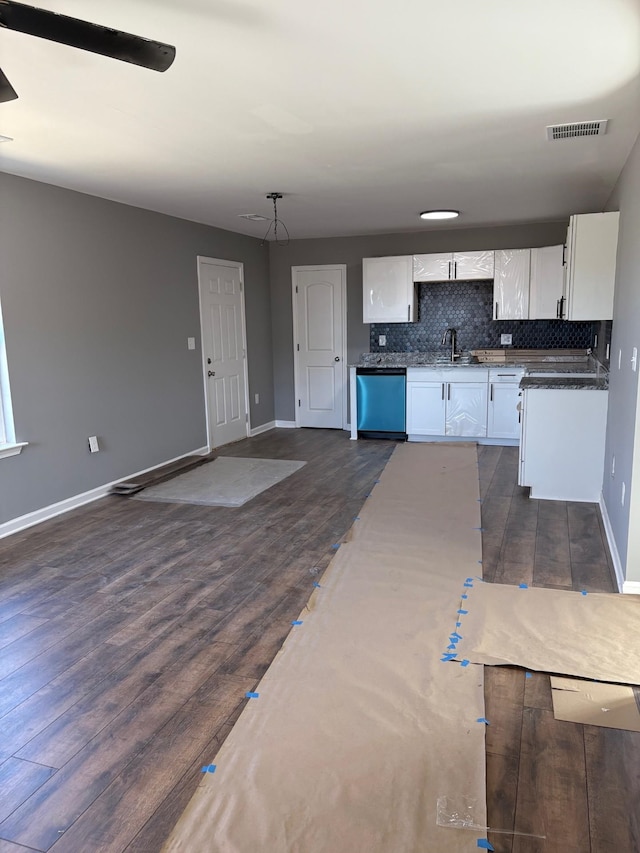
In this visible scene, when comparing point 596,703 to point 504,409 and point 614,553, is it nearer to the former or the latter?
point 614,553

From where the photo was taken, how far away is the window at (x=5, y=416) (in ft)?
13.2

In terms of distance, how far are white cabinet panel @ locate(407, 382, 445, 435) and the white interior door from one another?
199 cm

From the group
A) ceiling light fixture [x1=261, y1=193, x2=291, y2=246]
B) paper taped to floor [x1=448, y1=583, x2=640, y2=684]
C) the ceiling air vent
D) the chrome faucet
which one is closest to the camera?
paper taped to floor [x1=448, y1=583, x2=640, y2=684]

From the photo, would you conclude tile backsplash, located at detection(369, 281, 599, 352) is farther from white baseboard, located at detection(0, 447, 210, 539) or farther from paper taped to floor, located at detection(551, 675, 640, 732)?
paper taped to floor, located at detection(551, 675, 640, 732)

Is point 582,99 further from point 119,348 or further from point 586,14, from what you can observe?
point 119,348

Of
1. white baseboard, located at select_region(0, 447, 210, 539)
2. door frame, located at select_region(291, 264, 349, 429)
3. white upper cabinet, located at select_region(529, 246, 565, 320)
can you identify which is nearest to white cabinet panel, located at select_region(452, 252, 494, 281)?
white upper cabinet, located at select_region(529, 246, 565, 320)

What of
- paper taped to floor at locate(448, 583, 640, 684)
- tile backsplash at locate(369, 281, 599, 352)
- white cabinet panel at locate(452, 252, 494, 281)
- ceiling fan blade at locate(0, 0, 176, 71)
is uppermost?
ceiling fan blade at locate(0, 0, 176, 71)

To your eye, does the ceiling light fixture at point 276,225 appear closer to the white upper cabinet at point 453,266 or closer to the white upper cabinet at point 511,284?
the white upper cabinet at point 453,266

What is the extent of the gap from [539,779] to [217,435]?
5.25m

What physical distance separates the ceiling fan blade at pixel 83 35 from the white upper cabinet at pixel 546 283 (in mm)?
5255

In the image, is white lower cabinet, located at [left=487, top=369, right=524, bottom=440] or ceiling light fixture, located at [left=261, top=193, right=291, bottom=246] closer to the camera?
ceiling light fixture, located at [left=261, top=193, right=291, bottom=246]

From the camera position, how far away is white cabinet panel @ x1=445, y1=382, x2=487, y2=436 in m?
6.49

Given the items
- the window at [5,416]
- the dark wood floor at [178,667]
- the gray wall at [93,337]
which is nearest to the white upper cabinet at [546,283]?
A: the dark wood floor at [178,667]

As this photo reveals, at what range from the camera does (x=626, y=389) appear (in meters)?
3.34
